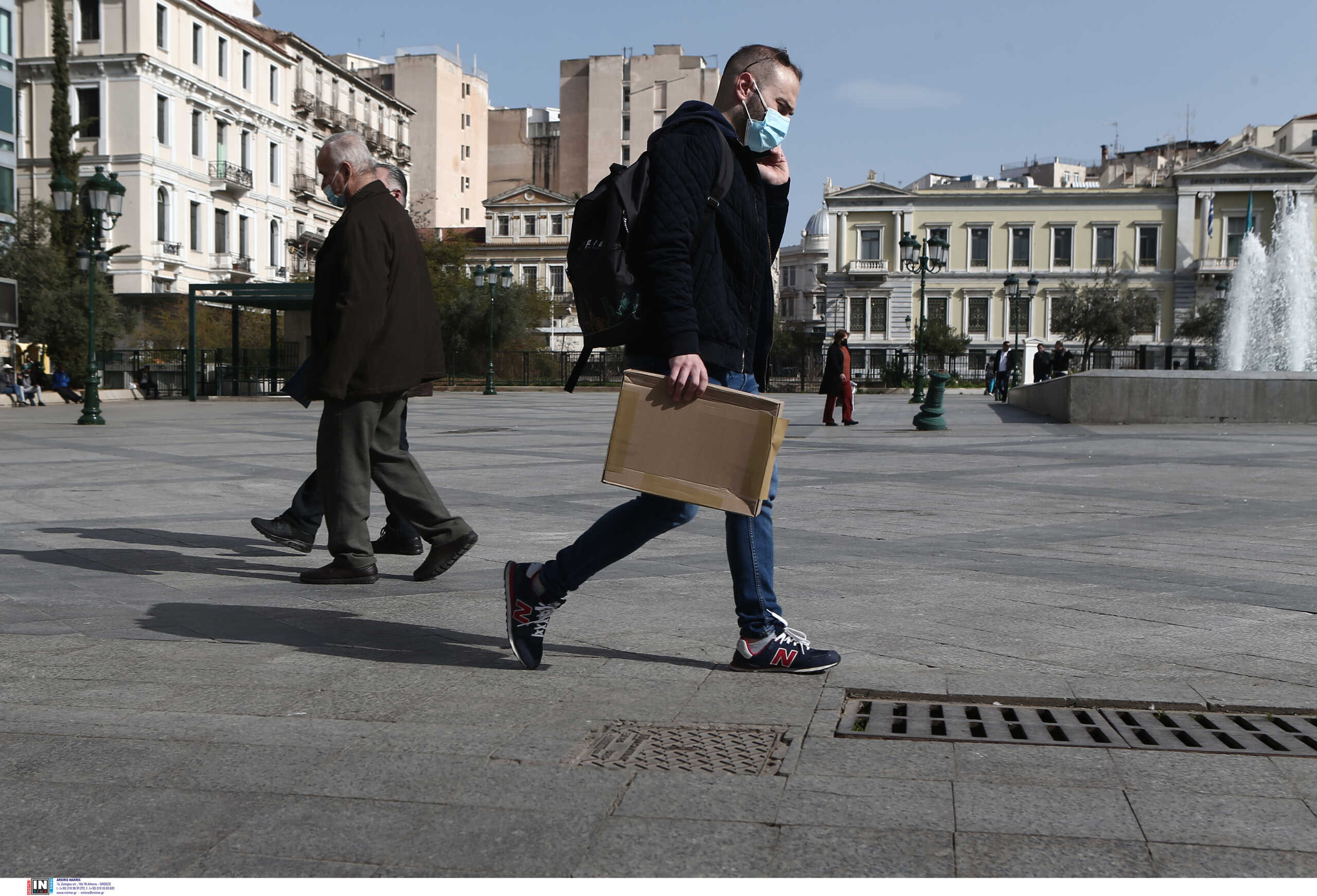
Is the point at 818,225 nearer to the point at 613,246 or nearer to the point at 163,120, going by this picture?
the point at 163,120

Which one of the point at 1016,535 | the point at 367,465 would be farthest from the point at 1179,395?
the point at 367,465

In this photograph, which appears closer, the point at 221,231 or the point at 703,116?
the point at 703,116

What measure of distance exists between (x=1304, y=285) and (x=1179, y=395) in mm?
22622

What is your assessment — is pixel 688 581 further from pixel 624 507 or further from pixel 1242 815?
pixel 1242 815

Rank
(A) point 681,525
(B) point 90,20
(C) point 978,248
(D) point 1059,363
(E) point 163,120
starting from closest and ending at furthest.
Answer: (A) point 681,525 → (D) point 1059,363 → (B) point 90,20 → (E) point 163,120 → (C) point 978,248

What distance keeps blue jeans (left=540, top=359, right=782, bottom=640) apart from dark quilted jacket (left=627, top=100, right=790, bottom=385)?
13 centimetres

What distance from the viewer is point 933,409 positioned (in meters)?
17.8

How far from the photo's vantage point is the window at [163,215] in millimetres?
52438

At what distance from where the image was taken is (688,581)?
18.2ft

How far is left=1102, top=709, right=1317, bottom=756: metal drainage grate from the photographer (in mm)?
3117

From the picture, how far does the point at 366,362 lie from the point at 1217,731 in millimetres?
3441

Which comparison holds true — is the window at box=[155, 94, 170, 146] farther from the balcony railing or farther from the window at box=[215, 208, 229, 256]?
the window at box=[215, 208, 229, 256]

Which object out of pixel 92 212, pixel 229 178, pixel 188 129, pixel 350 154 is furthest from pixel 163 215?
pixel 350 154

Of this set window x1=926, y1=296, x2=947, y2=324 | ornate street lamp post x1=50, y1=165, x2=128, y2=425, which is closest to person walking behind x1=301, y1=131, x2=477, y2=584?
ornate street lamp post x1=50, y1=165, x2=128, y2=425
